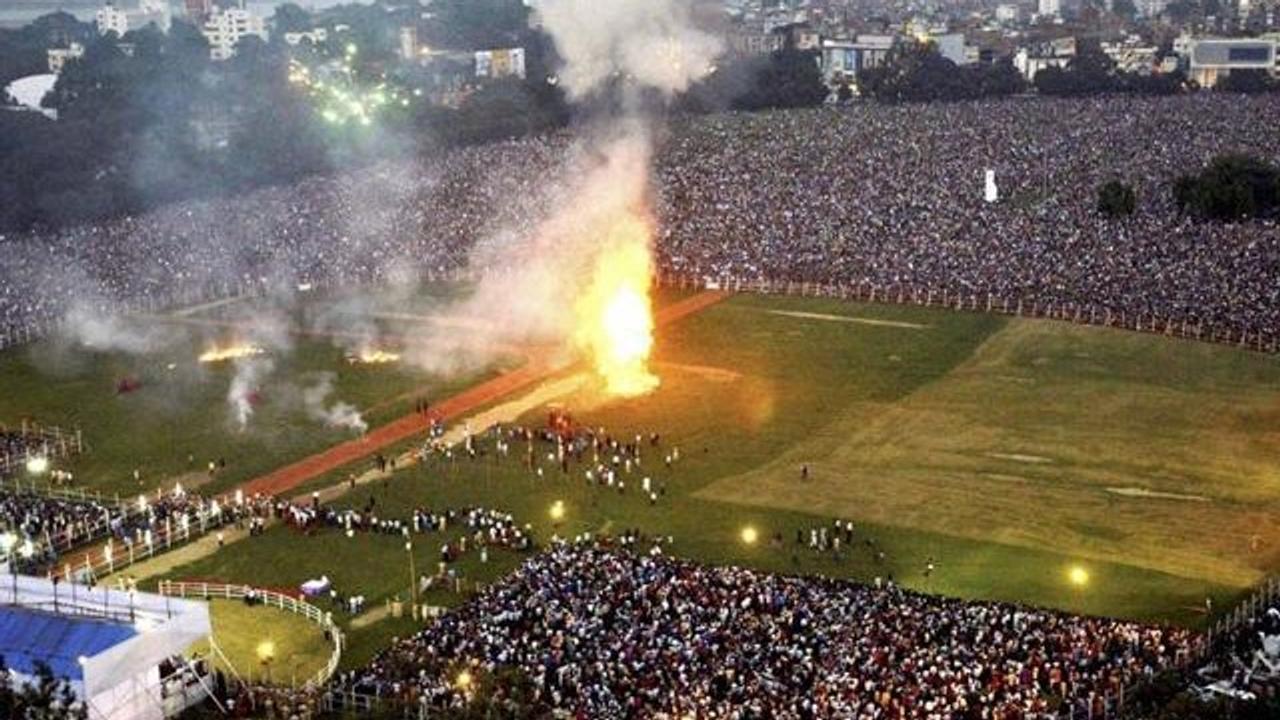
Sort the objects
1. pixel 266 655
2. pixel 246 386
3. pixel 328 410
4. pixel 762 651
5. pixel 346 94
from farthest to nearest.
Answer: pixel 346 94, pixel 246 386, pixel 328 410, pixel 266 655, pixel 762 651

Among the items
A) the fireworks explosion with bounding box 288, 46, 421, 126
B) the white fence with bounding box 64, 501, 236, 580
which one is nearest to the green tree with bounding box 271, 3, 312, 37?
the fireworks explosion with bounding box 288, 46, 421, 126

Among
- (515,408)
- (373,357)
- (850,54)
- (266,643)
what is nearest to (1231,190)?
(515,408)

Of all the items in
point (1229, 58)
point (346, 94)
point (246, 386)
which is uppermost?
point (346, 94)

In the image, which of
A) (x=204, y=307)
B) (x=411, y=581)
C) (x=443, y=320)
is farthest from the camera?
(x=204, y=307)

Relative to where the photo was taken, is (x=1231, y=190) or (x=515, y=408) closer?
(x=515, y=408)

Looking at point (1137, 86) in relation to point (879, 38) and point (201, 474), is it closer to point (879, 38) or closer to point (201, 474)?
point (879, 38)

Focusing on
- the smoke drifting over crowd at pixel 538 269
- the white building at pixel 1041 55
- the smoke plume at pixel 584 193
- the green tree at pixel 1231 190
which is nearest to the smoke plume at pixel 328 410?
the smoke drifting over crowd at pixel 538 269

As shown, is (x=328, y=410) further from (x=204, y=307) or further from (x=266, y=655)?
(x=266, y=655)
